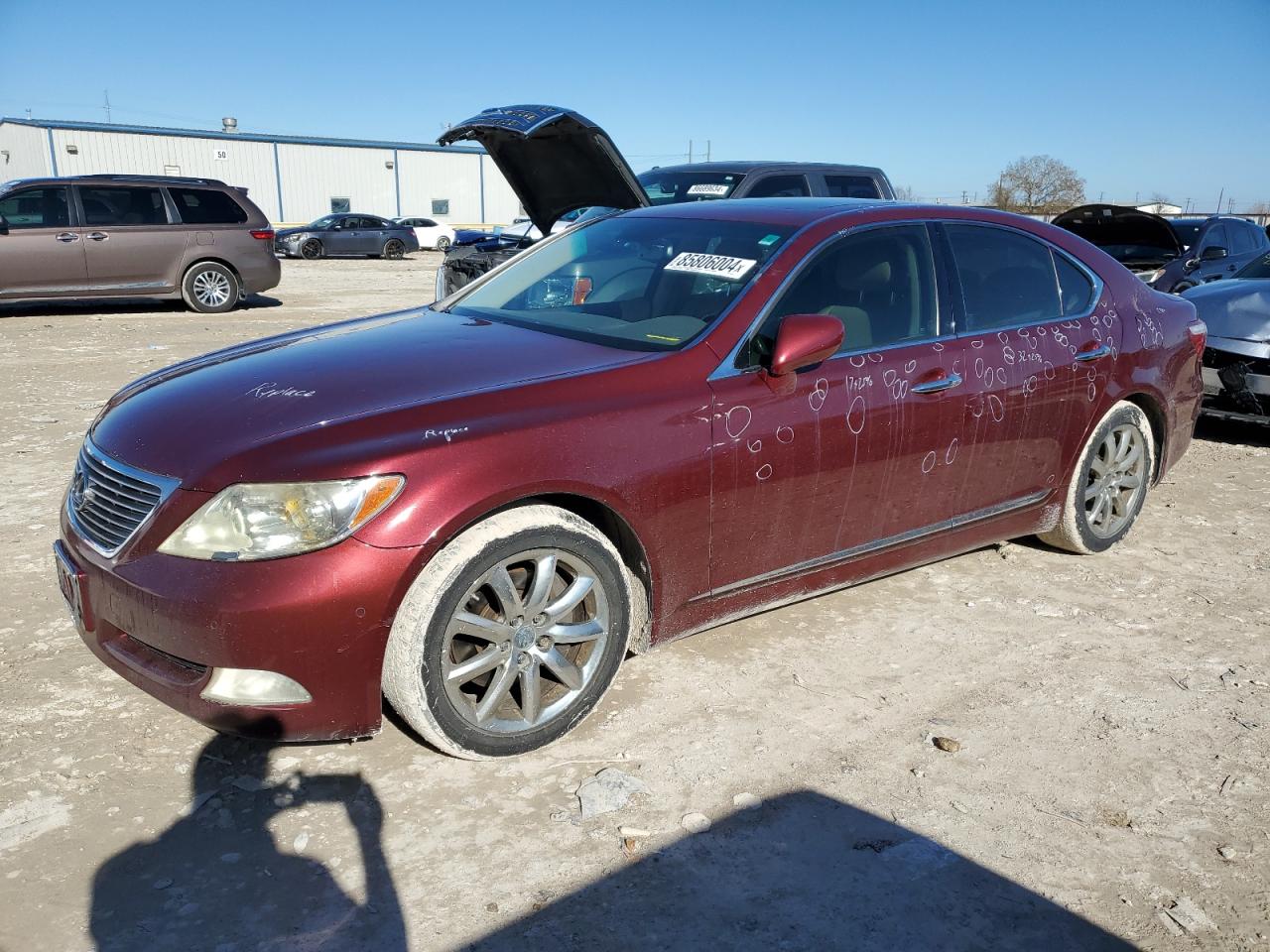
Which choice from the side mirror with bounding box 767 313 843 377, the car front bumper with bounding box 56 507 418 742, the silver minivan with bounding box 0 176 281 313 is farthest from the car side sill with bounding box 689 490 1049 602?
the silver minivan with bounding box 0 176 281 313

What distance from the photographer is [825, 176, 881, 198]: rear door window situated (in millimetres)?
10031

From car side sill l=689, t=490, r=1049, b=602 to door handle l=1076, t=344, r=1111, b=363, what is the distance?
1.96ft

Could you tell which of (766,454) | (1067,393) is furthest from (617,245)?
(1067,393)

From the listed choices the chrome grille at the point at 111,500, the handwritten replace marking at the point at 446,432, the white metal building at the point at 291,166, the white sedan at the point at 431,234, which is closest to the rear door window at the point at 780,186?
the handwritten replace marking at the point at 446,432

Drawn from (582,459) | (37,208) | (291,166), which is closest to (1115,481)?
(582,459)

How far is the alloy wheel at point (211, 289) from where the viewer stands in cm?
1320

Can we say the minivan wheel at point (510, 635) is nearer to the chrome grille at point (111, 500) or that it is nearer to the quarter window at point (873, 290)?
the chrome grille at point (111, 500)

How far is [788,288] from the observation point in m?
3.50

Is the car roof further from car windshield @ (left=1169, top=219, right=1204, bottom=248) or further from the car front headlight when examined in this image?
the car front headlight

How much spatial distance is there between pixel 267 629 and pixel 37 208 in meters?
11.9

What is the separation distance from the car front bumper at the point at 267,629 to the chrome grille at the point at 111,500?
0.35 ft

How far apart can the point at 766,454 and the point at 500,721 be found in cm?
121

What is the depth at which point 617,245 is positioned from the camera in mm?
4098

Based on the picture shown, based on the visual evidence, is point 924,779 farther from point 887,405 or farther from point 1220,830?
point 887,405
